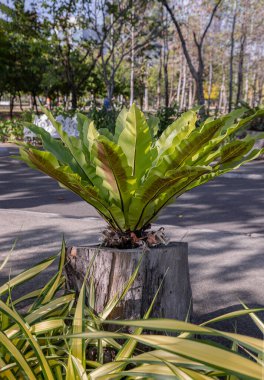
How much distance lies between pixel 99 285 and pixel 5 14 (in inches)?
993

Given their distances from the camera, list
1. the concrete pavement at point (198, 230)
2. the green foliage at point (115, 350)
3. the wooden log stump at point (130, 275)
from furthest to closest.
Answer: the concrete pavement at point (198, 230), the wooden log stump at point (130, 275), the green foliage at point (115, 350)

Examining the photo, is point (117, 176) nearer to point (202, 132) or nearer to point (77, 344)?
point (202, 132)

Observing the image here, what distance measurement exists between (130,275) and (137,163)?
541 millimetres

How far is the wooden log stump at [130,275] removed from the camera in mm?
2430

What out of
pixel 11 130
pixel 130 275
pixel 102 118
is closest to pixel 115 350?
pixel 130 275

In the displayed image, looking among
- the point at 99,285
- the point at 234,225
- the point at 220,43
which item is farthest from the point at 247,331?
the point at 220,43

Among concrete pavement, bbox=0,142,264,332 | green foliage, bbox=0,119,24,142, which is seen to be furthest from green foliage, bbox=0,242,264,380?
green foliage, bbox=0,119,24,142

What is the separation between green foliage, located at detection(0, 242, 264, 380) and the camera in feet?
4.11

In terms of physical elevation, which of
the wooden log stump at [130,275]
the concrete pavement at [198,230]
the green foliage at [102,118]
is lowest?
the concrete pavement at [198,230]

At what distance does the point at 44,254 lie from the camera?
5.12 meters

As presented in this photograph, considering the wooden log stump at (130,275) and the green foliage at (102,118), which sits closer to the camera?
the wooden log stump at (130,275)

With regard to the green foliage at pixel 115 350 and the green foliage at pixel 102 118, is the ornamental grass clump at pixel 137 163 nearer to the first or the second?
the green foliage at pixel 115 350

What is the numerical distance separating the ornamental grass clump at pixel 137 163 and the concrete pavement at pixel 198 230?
21.5 inches

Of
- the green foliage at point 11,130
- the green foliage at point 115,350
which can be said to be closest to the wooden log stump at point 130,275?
the green foliage at point 115,350
